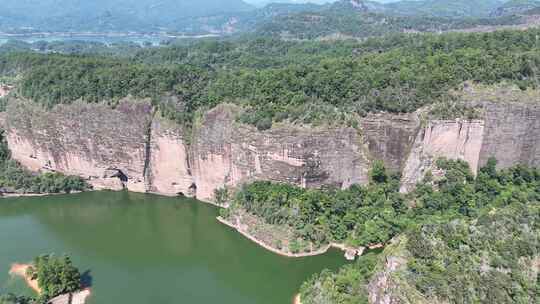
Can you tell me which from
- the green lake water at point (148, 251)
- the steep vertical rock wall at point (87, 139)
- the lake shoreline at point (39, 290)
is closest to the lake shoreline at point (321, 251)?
the green lake water at point (148, 251)

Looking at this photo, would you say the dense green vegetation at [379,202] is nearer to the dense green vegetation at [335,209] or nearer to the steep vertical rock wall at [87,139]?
the dense green vegetation at [335,209]

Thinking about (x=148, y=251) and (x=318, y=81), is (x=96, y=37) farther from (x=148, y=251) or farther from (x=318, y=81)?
(x=148, y=251)

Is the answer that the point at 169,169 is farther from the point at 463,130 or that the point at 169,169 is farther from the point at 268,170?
the point at 463,130

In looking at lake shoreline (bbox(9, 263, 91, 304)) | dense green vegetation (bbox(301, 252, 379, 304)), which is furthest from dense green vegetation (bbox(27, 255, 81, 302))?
dense green vegetation (bbox(301, 252, 379, 304))

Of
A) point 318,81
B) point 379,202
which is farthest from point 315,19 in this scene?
point 379,202

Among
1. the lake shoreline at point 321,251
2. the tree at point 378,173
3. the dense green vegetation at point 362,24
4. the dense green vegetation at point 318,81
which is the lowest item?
the lake shoreline at point 321,251

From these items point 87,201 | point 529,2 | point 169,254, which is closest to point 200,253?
point 169,254
